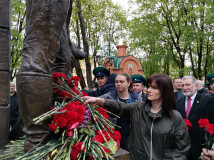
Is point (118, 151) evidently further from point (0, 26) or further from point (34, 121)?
point (0, 26)

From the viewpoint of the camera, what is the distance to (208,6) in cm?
1449

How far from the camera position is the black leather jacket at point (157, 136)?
2076 mm

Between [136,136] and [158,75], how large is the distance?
2.46 ft

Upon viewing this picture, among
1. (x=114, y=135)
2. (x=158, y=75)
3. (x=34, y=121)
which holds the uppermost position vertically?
(x=158, y=75)

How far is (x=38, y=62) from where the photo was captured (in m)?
1.90

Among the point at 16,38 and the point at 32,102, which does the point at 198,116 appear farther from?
the point at 16,38

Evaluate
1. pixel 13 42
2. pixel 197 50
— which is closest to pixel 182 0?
pixel 197 50

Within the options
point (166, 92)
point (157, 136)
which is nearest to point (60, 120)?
point (157, 136)

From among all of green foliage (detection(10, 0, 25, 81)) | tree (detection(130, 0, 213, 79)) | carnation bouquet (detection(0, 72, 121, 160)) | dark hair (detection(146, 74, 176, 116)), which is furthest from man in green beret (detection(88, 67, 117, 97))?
tree (detection(130, 0, 213, 79))

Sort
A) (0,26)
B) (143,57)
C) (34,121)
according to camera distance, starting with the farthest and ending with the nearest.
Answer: (143,57)
(0,26)
(34,121)

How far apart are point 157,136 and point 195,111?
166cm

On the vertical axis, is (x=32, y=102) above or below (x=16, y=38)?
below

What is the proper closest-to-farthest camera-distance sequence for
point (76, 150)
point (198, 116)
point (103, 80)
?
point (76, 150) < point (198, 116) < point (103, 80)

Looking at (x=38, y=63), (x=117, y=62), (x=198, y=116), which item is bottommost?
(x=198, y=116)
